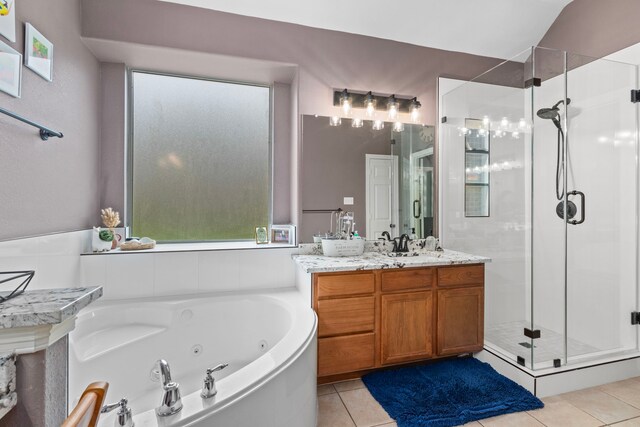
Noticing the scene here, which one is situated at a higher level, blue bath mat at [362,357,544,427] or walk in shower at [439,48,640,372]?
walk in shower at [439,48,640,372]

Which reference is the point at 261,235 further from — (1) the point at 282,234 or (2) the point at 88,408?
(2) the point at 88,408

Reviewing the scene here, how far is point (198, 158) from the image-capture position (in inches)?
111

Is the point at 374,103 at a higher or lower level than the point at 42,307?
higher

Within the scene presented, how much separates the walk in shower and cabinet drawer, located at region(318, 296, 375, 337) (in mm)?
1063

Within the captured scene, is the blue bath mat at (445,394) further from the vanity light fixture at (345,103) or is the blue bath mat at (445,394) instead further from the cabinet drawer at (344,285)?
the vanity light fixture at (345,103)

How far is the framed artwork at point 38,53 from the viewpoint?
1.71m

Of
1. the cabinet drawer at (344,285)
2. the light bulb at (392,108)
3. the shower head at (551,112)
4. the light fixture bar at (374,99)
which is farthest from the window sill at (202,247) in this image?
the shower head at (551,112)

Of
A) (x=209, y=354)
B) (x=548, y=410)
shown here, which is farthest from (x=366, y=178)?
(x=548, y=410)

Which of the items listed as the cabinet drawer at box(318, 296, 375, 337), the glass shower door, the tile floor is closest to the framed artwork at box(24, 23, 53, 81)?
the cabinet drawer at box(318, 296, 375, 337)

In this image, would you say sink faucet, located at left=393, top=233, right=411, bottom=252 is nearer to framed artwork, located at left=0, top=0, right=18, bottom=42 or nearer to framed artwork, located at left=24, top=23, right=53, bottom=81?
framed artwork, located at left=24, top=23, right=53, bottom=81

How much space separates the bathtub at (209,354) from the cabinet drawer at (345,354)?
0.31m

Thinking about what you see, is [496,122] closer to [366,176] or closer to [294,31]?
[366,176]

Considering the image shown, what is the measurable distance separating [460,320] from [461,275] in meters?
0.34

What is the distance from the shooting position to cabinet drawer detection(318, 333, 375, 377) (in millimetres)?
2146
